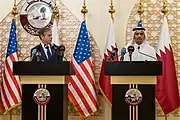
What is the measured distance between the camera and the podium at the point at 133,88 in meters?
4.40

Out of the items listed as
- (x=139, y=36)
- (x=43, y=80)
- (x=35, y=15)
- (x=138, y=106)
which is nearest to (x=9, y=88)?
(x=35, y=15)

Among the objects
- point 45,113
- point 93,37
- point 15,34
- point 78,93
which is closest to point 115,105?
point 45,113

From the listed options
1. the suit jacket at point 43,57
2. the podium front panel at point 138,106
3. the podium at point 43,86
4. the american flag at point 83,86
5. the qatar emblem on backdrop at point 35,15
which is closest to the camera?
the podium front panel at point 138,106

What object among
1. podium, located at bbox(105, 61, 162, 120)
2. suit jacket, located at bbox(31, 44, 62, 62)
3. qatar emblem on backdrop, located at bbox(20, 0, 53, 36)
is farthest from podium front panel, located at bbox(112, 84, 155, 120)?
qatar emblem on backdrop, located at bbox(20, 0, 53, 36)

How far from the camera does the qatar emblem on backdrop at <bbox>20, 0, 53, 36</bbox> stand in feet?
20.1

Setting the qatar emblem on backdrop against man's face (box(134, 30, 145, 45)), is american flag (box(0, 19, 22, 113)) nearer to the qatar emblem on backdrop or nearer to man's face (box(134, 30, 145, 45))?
the qatar emblem on backdrop

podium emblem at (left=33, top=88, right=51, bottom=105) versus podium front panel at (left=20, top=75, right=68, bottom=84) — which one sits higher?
podium front panel at (left=20, top=75, right=68, bottom=84)

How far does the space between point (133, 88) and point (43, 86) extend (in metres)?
1.02

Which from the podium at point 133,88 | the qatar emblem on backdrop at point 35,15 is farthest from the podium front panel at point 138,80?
the qatar emblem on backdrop at point 35,15

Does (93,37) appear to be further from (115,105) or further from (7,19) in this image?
(115,105)

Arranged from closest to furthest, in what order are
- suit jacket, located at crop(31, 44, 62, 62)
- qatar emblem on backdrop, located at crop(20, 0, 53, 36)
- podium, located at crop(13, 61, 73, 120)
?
podium, located at crop(13, 61, 73, 120) < suit jacket, located at crop(31, 44, 62, 62) < qatar emblem on backdrop, located at crop(20, 0, 53, 36)

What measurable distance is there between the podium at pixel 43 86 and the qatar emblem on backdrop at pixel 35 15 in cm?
166

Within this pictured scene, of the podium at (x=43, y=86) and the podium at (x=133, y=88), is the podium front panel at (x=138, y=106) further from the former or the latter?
the podium at (x=43, y=86)

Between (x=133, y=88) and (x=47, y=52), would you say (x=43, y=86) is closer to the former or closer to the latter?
(x=47, y=52)
